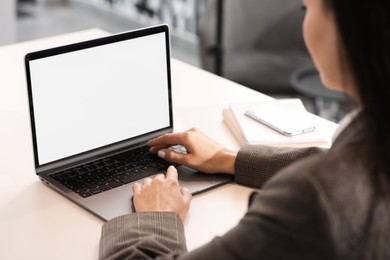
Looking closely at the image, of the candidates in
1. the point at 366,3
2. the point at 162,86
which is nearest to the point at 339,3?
the point at 366,3

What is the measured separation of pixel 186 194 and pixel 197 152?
6.4 inches

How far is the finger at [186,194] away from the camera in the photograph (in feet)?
4.52

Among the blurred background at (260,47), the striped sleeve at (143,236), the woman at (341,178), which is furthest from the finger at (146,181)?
the blurred background at (260,47)

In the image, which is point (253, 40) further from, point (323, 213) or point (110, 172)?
point (323, 213)

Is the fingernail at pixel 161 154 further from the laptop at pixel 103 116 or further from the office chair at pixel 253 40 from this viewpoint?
the office chair at pixel 253 40

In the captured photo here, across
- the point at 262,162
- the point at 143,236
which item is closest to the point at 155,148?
the point at 262,162

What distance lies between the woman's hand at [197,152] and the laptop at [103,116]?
2cm

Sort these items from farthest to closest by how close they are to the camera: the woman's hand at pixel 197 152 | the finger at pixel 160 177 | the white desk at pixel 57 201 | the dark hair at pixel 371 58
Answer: the woman's hand at pixel 197 152, the finger at pixel 160 177, the white desk at pixel 57 201, the dark hair at pixel 371 58

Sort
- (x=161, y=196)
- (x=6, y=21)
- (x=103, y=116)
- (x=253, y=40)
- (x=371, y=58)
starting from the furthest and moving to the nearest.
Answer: (x=6, y=21), (x=253, y=40), (x=103, y=116), (x=161, y=196), (x=371, y=58)

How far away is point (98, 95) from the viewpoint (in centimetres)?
154

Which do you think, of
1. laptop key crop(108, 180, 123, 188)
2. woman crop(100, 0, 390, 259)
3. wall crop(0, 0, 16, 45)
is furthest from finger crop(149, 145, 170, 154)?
wall crop(0, 0, 16, 45)

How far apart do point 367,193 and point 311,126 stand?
2.74ft

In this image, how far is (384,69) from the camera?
0.82m

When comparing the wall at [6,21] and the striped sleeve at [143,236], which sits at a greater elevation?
the striped sleeve at [143,236]
